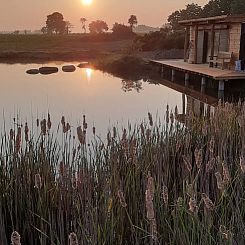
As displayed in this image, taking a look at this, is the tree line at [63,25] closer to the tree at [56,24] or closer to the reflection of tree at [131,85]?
the tree at [56,24]

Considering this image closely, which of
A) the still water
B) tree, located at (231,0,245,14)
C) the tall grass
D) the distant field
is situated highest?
tree, located at (231,0,245,14)

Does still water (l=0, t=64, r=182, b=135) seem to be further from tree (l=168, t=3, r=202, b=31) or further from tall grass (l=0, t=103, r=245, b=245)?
tree (l=168, t=3, r=202, b=31)

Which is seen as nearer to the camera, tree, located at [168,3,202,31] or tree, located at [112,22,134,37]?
tree, located at [168,3,202,31]

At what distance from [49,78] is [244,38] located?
744 centimetres

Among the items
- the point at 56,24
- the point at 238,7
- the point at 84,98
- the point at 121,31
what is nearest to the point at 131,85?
the point at 84,98

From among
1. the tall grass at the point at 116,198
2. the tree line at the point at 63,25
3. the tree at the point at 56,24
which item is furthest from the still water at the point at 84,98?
the tree at the point at 56,24

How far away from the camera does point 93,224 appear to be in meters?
1.82

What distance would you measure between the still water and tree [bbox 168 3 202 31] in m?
13.7

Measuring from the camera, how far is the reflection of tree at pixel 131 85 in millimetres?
14164

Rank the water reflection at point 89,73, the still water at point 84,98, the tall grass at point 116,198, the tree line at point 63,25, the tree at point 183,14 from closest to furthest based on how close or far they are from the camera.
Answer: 1. the tall grass at point 116,198
2. the still water at point 84,98
3. the water reflection at point 89,73
4. the tree at point 183,14
5. the tree line at point 63,25

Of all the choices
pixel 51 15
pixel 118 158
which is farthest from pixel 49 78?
pixel 51 15

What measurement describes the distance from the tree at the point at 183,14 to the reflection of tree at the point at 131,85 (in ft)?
47.8

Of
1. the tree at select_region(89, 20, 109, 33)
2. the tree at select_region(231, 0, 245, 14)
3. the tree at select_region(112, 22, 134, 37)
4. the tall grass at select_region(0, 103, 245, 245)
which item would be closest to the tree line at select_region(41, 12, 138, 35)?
the tree at select_region(89, 20, 109, 33)

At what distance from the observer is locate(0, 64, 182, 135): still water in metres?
9.49
